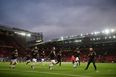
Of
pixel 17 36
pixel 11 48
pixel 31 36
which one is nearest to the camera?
pixel 11 48

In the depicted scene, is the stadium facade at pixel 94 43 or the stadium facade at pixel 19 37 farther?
the stadium facade at pixel 19 37

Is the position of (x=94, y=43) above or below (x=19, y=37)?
below

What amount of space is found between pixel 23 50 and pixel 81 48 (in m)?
24.6

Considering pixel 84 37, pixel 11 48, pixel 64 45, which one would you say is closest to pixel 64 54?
pixel 64 45

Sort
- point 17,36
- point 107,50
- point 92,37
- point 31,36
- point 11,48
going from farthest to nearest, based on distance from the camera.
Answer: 1. point 31,36
2. point 17,36
3. point 11,48
4. point 92,37
5. point 107,50

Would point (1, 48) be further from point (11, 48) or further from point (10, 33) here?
point (10, 33)

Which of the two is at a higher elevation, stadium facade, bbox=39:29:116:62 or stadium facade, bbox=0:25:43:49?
stadium facade, bbox=0:25:43:49

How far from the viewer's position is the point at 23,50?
8950 cm

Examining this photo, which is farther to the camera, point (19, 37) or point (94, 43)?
point (19, 37)

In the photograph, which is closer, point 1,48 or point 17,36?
point 1,48

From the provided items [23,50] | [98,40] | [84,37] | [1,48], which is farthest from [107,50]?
[1,48]

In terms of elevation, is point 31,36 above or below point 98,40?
above

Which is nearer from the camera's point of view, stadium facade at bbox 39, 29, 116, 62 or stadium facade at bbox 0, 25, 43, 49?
stadium facade at bbox 39, 29, 116, 62

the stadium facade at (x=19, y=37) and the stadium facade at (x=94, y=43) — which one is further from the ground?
the stadium facade at (x=19, y=37)
